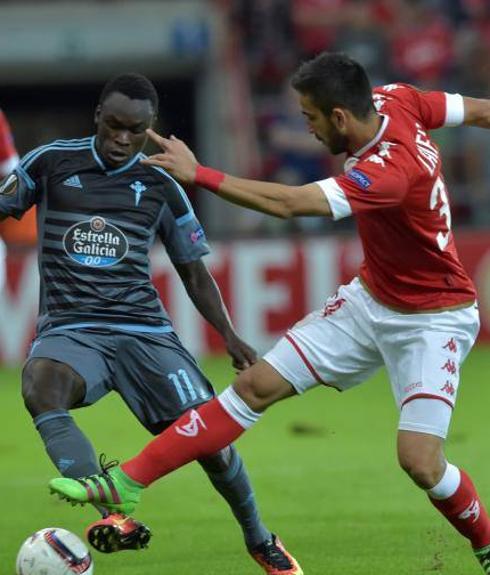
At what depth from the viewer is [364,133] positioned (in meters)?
6.45

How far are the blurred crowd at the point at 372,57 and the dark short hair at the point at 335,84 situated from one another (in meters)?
10.6

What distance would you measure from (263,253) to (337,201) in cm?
969

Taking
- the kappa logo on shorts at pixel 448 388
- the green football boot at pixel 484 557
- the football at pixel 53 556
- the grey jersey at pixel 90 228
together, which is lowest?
the green football boot at pixel 484 557

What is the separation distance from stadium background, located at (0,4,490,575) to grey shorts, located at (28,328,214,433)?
820mm

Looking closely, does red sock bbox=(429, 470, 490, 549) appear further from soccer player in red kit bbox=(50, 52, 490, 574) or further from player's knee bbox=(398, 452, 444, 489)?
player's knee bbox=(398, 452, 444, 489)

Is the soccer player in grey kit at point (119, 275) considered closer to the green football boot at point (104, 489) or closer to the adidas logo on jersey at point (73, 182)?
the adidas logo on jersey at point (73, 182)

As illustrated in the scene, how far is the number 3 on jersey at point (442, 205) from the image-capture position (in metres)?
6.60

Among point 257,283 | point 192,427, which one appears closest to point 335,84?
point 192,427

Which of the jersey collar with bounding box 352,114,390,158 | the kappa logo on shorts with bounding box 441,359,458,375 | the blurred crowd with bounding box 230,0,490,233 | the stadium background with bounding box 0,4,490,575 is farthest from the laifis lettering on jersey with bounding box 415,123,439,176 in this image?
the blurred crowd with bounding box 230,0,490,233

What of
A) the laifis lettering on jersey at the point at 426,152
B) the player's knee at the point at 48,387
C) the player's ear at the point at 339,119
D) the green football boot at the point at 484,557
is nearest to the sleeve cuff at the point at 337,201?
the player's ear at the point at 339,119

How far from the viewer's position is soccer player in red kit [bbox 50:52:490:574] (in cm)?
620

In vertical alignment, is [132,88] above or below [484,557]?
above

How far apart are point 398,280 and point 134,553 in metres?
2.15

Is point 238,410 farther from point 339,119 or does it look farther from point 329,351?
point 339,119
